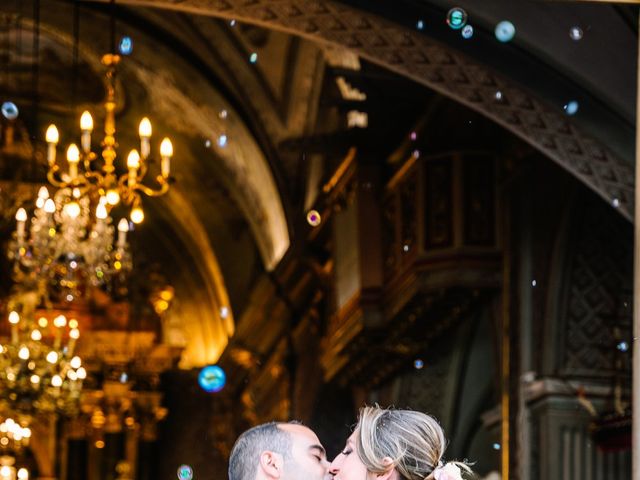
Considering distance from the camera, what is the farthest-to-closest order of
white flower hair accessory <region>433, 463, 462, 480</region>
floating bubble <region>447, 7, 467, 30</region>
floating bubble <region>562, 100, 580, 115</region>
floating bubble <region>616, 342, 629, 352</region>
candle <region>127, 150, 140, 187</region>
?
1. floating bubble <region>616, 342, 629, 352</region>
2. candle <region>127, 150, 140, 187</region>
3. floating bubble <region>562, 100, 580, 115</region>
4. floating bubble <region>447, 7, 467, 30</region>
5. white flower hair accessory <region>433, 463, 462, 480</region>

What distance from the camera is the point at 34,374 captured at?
48.2 ft

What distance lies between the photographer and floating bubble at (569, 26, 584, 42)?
880cm

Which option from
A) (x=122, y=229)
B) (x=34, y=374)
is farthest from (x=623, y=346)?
(x=34, y=374)

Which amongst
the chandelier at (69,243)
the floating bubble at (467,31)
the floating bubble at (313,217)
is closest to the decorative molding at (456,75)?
the floating bubble at (467,31)

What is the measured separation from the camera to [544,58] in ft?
29.0

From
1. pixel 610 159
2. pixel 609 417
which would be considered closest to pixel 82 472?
pixel 609 417

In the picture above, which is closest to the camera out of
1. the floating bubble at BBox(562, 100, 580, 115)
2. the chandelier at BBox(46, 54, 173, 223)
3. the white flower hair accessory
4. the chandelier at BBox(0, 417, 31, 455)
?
the white flower hair accessory

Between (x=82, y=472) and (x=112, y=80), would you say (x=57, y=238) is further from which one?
(x=82, y=472)

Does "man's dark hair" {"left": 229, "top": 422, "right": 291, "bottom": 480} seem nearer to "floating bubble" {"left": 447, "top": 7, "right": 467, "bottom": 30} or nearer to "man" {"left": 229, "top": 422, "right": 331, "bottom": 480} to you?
"man" {"left": 229, "top": 422, "right": 331, "bottom": 480}

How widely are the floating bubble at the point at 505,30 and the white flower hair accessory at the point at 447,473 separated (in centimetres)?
469

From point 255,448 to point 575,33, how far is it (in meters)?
4.99

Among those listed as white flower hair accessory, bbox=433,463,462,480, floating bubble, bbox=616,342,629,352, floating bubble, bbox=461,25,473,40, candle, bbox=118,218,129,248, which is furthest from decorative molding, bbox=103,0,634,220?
white flower hair accessory, bbox=433,463,462,480

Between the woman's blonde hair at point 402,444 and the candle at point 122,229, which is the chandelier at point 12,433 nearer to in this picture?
the candle at point 122,229

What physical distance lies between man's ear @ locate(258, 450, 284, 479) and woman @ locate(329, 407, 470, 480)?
15 cm
